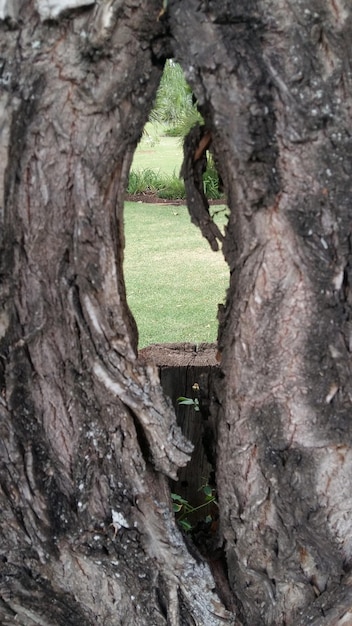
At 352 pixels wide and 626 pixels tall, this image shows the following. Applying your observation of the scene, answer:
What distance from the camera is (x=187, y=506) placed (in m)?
1.73

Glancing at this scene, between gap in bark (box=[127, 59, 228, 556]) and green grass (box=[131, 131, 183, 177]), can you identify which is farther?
green grass (box=[131, 131, 183, 177])

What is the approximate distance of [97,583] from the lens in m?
1.30

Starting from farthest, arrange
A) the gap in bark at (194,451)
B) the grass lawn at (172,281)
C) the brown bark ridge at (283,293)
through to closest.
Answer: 1. the grass lawn at (172,281)
2. the gap in bark at (194,451)
3. the brown bark ridge at (283,293)

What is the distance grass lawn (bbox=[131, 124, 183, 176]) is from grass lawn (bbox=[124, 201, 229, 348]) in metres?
4.27

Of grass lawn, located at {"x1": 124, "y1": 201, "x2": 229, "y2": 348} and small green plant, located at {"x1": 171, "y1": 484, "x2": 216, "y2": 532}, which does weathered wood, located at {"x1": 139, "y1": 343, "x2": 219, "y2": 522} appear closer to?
small green plant, located at {"x1": 171, "y1": 484, "x2": 216, "y2": 532}

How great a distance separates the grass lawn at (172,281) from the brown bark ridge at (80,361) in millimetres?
2755

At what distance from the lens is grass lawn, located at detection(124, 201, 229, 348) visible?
4340mm

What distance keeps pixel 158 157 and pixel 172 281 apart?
8707 mm

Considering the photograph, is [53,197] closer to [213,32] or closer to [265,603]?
[213,32]

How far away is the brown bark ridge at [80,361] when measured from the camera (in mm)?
1062

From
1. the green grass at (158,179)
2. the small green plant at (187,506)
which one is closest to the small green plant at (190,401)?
the small green plant at (187,506)

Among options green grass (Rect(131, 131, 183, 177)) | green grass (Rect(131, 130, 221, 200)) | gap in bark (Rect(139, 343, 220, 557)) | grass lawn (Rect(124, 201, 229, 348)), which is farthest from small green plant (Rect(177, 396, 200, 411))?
green grass (Rect(131, 131, 183, 177))

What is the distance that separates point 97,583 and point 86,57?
3.04ft

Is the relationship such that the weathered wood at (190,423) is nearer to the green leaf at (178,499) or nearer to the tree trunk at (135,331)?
the green leaf at (178,499)
